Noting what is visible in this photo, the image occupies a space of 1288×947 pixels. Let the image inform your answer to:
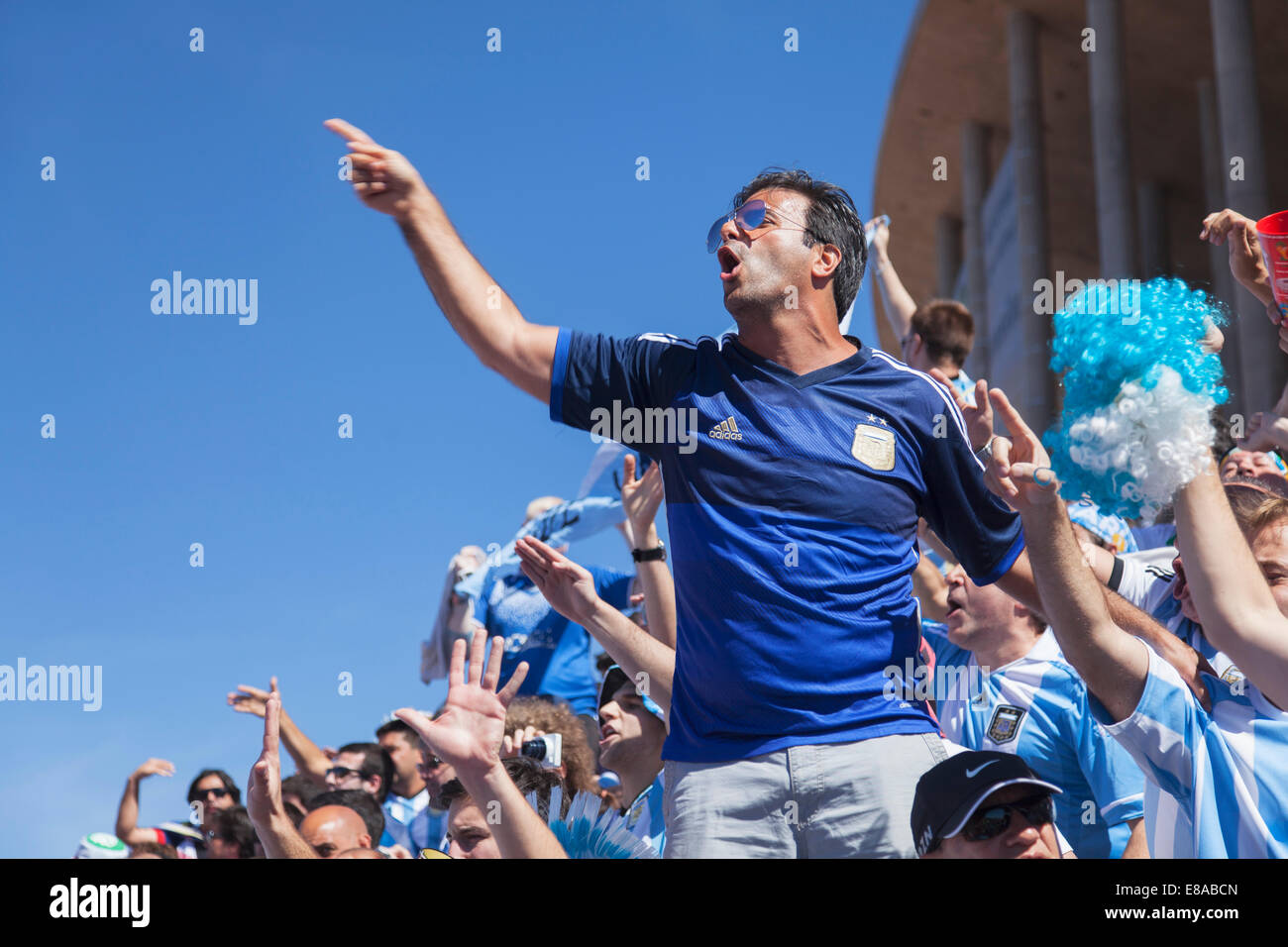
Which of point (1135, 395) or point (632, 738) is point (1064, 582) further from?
point (632, 738)

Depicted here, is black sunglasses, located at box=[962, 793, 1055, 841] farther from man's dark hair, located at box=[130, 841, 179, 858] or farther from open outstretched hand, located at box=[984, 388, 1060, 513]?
man's dark hair, located at box=[130, 841, 179, 858]

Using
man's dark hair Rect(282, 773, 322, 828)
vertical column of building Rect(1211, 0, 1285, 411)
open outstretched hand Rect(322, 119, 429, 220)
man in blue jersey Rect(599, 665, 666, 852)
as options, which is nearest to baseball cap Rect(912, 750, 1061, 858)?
open outstretched hand Rect(322, 119, 429, 220)

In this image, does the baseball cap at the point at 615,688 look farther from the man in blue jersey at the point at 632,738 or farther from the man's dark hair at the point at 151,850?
the man's dark hair at the point at 151,850

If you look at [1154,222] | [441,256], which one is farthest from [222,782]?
[1154,222]

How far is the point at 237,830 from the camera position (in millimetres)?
6422

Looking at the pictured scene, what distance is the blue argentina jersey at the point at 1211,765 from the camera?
280 centimetres

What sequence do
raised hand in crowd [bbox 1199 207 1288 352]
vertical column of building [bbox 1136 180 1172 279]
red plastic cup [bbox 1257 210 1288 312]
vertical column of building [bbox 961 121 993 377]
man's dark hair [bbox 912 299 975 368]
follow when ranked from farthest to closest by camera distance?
vertical column of building [bbox 961 121 993 377], vertical column of building [bbox 1136 180 1172 279], man's dark hair [bbox 912 299 975 368], raised hand in crowd [bbox 1199 207 1288 352], red plastic cup [bbox 1257 210 1288 312]

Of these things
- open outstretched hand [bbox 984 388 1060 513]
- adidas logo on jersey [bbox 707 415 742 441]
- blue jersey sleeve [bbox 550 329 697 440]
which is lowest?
open outstretched hand [bbox 984 388 1060 513]

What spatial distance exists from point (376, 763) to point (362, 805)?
1.58 m

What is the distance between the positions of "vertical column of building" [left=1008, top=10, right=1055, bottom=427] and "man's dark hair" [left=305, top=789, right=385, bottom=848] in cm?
1536

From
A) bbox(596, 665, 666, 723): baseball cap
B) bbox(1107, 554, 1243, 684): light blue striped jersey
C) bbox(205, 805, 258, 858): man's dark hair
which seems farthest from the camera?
bbox(205, 805, 258, 858): man's dark hair

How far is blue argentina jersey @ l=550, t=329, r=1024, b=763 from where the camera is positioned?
2.65 meters

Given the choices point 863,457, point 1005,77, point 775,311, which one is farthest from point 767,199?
point 1005,77
